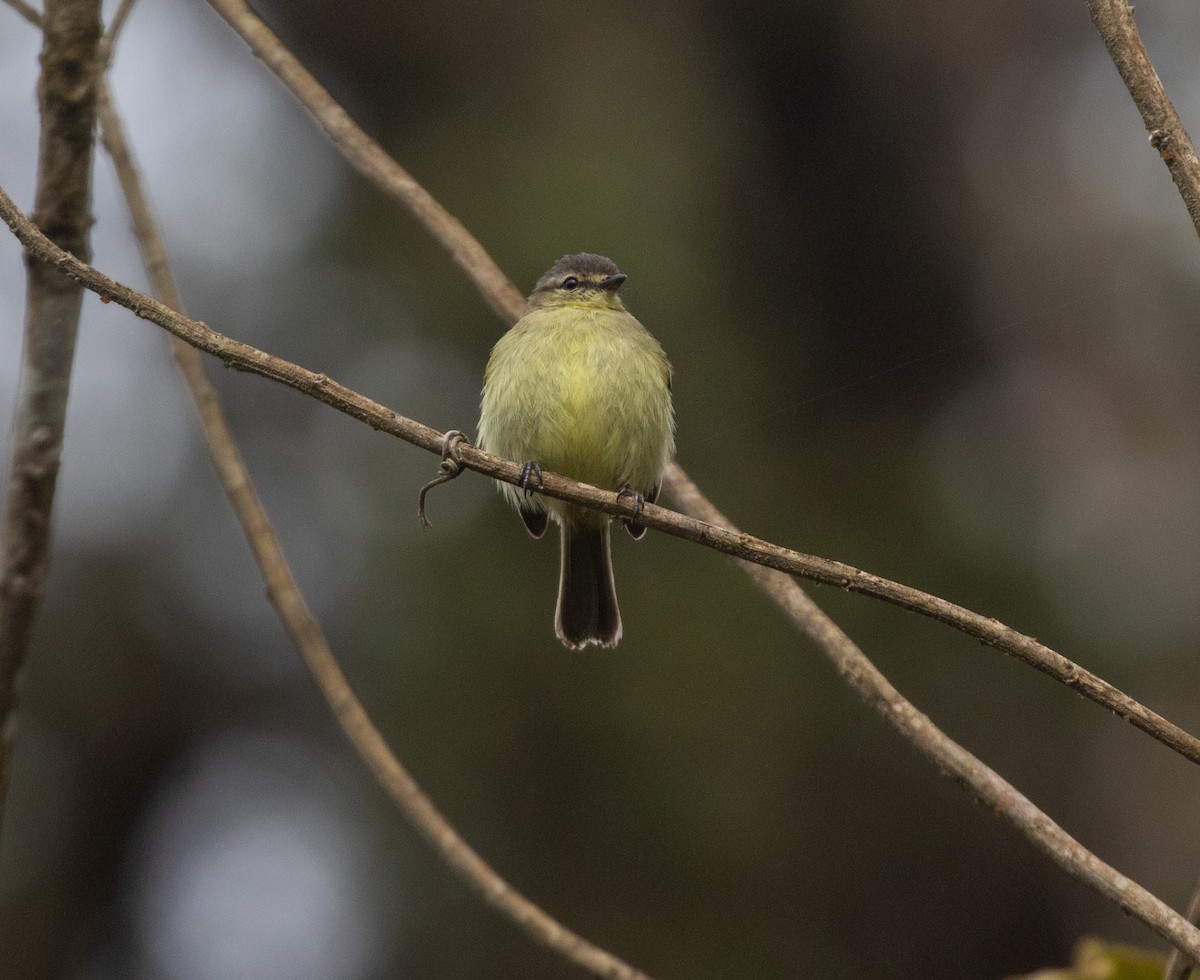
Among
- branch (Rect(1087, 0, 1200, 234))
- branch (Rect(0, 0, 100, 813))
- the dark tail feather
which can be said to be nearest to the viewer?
branch (Rect(1087, 0, 1200, 234))

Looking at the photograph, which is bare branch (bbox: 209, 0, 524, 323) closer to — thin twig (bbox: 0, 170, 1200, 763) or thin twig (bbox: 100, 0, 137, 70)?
thin twig (bbox: 100, 0, 137, 70)

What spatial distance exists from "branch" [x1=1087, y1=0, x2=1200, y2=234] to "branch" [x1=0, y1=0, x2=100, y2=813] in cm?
198

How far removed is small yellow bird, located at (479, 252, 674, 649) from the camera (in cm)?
420

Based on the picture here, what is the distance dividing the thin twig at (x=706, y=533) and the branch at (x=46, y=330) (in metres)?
0.51

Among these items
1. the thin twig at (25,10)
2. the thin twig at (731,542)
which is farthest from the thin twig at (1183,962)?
the thin twig at (25,10)

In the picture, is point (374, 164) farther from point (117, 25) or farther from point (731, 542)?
point (731, 542)

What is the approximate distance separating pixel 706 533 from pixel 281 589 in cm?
128

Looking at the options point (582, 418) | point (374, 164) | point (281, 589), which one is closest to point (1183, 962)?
point (281, 589)

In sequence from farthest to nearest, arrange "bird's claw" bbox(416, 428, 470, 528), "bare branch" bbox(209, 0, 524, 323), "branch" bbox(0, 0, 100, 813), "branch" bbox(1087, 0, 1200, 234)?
"bare branch" bbox(209, 0, 524, 323) → "branch" bbox(0, 0, 100, 813) → "bird's claw" bbox(416, 428, 470, 528) → "branch" bbox(1087, 0, 1200, 234)

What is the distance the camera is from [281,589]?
10.5ft

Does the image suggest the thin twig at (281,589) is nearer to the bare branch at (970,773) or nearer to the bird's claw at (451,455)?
the bird's claw at (451,455)

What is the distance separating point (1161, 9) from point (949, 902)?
16.8 feet

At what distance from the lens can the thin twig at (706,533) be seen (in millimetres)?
2170

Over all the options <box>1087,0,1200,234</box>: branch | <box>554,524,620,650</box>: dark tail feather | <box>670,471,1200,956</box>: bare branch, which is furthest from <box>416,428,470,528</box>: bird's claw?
<box>554,524,620,650</box>: dark tail feather
